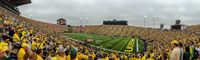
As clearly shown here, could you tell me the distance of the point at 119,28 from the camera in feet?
391

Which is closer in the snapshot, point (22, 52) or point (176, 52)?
point (22, 52)

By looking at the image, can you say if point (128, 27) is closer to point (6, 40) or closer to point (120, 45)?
point (120, 45)

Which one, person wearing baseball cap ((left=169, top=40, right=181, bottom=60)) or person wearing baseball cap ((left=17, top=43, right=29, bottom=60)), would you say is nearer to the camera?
person wearing baseball cap ((left=17, top=43, right=29, bottom=60))

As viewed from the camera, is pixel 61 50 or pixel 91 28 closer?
pixel 61 50

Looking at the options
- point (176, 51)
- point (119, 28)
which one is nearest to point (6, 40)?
point (176, 51)

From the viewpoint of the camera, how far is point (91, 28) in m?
122

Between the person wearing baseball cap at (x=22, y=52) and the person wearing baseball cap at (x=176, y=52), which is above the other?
the person wearing baseball cap at (x=22, y=52)

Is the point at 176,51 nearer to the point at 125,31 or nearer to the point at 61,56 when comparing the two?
the point at 61,56

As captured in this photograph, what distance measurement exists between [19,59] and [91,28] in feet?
365

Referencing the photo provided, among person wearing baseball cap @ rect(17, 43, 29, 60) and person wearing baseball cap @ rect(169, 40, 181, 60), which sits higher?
person wearing baseball cap @ rect(17, 43, 29, 60)

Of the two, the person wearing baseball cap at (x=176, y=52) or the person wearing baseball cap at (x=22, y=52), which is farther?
the person wearing baseball cap at (x=176, y=52)

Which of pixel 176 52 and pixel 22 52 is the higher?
pixel 22 52

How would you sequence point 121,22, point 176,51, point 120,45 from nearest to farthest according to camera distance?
1. point 176,51
2. point 120,45
3. point 121,22

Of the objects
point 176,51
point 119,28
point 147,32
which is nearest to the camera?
point 176,51
